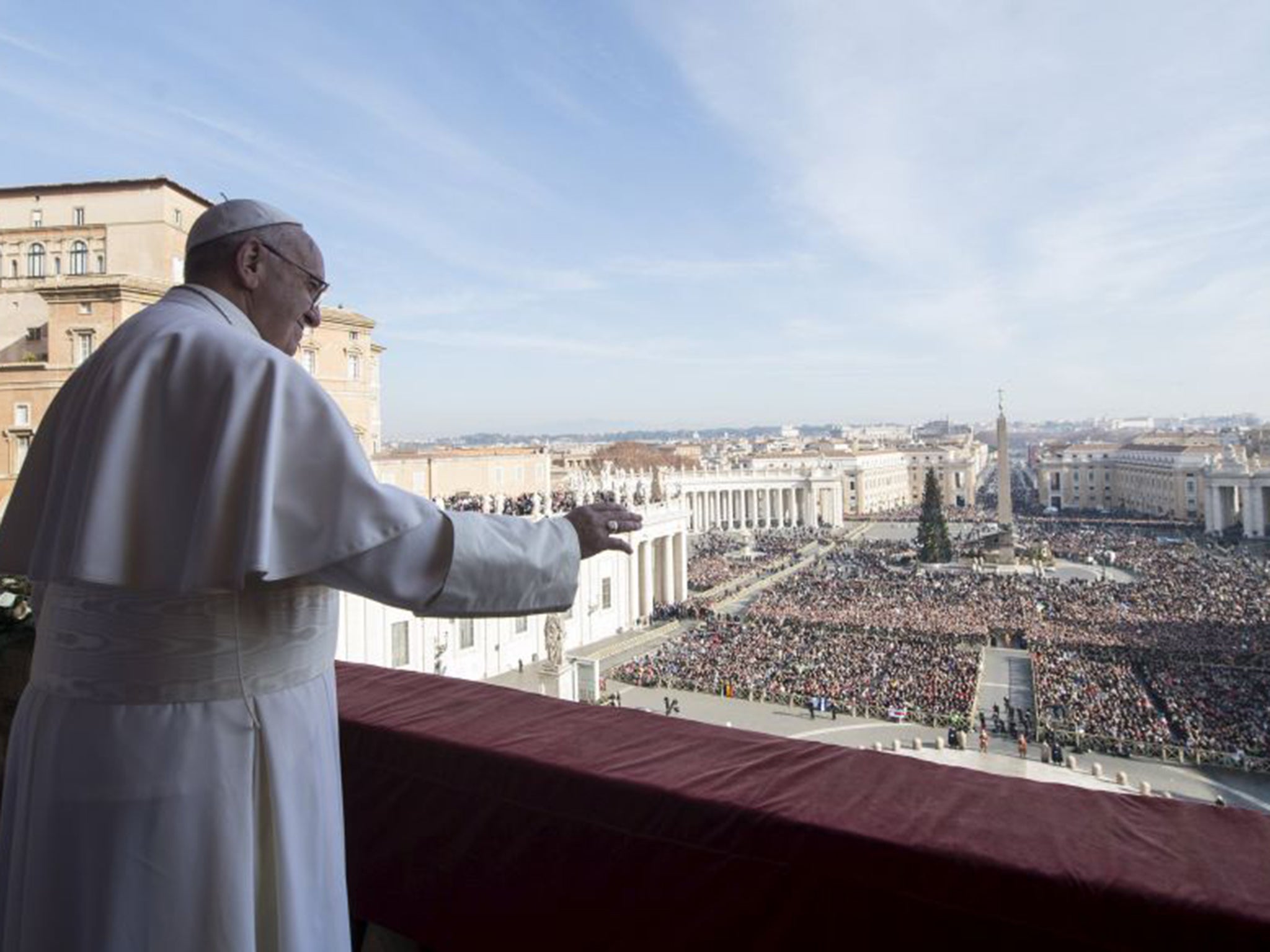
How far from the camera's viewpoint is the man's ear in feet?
4.87

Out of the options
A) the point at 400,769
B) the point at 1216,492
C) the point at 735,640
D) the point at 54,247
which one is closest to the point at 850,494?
the point at 1216,492

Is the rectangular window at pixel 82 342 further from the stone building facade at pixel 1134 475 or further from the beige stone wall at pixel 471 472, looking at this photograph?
the stone building facade at pixel 1134 475

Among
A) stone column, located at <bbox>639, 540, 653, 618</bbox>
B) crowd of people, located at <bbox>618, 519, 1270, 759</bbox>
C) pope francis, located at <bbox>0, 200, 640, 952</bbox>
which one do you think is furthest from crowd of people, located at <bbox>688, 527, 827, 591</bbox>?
pope francis, located at <bbox>0, 200, 640, 952</bbox>

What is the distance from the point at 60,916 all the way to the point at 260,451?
746 millimetres

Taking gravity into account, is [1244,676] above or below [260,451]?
below

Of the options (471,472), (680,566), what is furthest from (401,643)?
(680,566)

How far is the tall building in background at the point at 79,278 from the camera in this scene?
1720cm

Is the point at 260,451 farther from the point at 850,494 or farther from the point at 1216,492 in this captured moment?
the point at 850,494

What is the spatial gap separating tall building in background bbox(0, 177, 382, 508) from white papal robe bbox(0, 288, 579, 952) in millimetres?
17736

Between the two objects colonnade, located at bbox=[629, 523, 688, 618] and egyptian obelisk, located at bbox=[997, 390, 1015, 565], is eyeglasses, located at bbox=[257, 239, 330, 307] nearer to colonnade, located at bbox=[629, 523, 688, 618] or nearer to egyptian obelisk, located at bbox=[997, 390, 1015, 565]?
colonnade, located at bbox=[629, 523, 688, 618]

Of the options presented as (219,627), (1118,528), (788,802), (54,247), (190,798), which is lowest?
(1118,528)

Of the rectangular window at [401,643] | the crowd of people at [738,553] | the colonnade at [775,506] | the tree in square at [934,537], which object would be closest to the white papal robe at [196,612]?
the rectangular window at [401,643]

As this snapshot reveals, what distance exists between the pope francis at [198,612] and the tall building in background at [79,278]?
17.7 m

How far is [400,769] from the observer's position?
2.19 m
